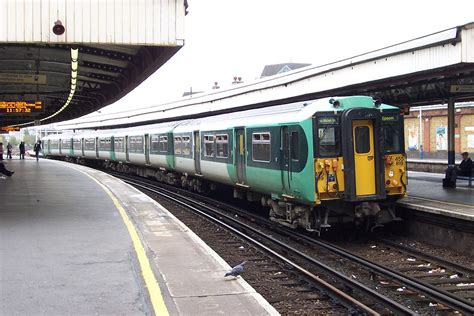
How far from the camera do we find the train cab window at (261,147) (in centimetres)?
1214

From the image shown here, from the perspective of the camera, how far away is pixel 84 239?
8773 millimetres

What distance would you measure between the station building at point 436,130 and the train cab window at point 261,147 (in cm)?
2643

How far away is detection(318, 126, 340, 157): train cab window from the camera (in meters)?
10.3

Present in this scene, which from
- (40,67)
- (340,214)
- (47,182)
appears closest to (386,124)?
(340,214)

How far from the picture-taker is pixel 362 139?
1067 centimetres

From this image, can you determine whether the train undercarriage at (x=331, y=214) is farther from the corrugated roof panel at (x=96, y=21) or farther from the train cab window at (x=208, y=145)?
the corrugated roof panel at (x=96, y=21)

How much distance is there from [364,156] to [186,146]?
33.6 feet

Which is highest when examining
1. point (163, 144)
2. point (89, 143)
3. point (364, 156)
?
point (89, 143)

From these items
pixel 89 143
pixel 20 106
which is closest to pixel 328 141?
pixel 20 106

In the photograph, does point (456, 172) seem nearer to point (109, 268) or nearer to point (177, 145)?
point (177, 145)

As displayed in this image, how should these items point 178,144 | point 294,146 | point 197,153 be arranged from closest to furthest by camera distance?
point 294,146 < point 197,153 < point 178,144

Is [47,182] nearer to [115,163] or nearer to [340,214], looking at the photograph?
[340,214]

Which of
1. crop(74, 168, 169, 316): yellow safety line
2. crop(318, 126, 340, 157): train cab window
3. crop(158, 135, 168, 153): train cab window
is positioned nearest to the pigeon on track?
crop(74, 168, 169, 316): yellow safety line

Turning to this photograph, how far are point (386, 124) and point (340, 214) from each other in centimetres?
211
